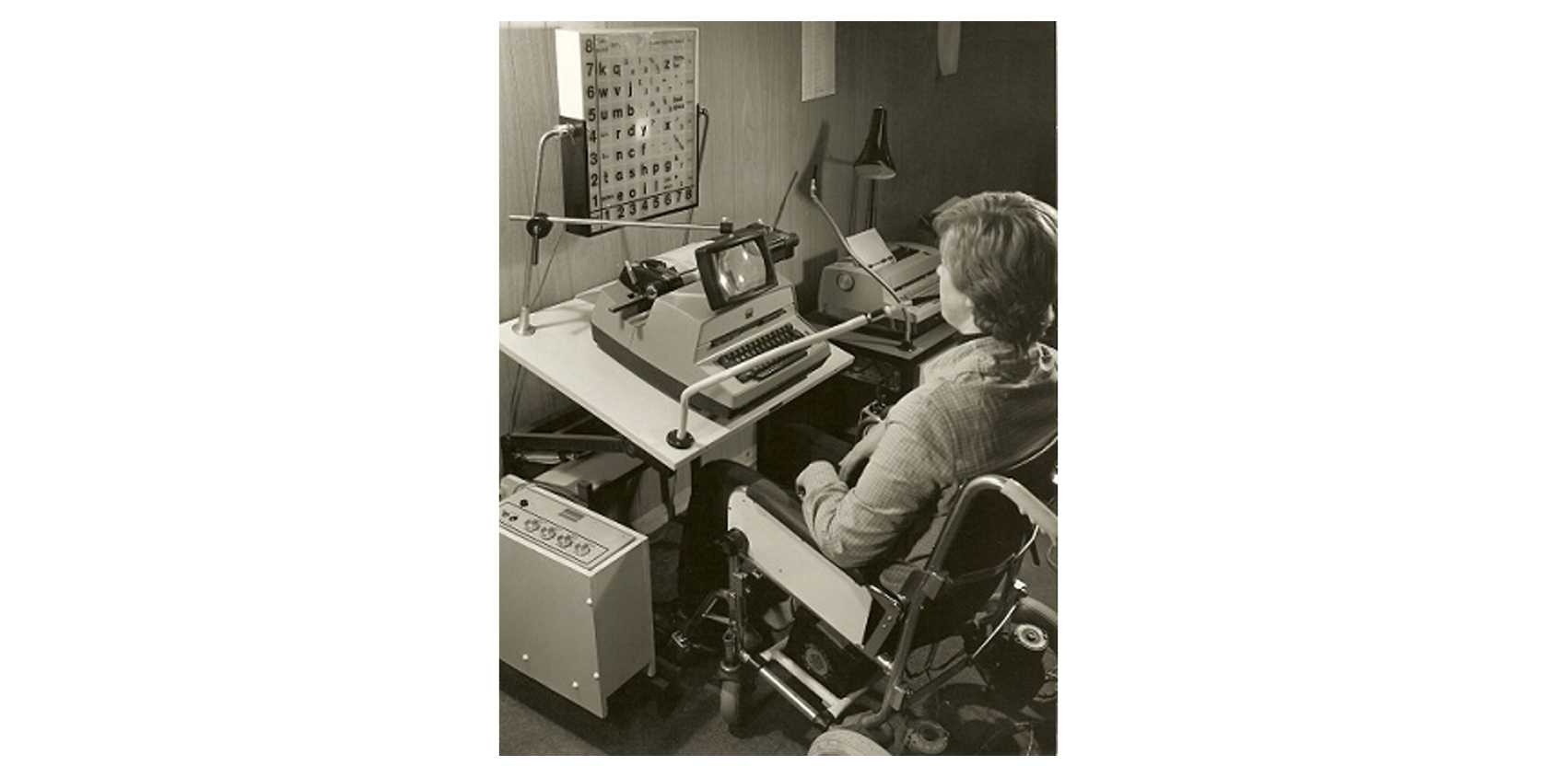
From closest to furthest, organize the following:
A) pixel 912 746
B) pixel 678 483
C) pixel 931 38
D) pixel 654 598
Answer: pixel 912 746
pixel 931 38
pixel 654 598
pixel 678 483

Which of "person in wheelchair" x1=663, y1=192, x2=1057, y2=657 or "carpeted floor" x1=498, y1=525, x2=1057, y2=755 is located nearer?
"person in wheelchair" x1=663, y1=192, x2=1057, y2=657

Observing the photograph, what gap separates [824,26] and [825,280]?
0.74m

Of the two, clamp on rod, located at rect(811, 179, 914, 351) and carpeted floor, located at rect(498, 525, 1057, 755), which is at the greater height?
clamp on rod, located at rect(811, 179, 914, 351)

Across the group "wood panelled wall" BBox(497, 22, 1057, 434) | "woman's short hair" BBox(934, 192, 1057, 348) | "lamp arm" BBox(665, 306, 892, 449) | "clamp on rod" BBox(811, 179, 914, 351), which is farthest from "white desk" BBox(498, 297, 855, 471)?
"woman's short hair" BBox(934, 192, 1057, 348)

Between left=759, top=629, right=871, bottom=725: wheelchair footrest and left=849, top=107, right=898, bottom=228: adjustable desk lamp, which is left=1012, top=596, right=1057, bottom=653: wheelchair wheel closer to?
left=759, top=629, right=871, bottom=725: wheelchair footrest

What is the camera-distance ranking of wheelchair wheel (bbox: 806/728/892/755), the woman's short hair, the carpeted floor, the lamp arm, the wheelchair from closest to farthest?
the woman's short hair, the wheelchair, wheelchair wheel (bbox: 806/728/892/755), the lamp arm, the carpeted floor

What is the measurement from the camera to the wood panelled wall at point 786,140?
94.0 inches

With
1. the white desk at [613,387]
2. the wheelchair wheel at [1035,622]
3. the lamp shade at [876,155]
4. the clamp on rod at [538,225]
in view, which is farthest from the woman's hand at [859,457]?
the lamp shade at [876,155]

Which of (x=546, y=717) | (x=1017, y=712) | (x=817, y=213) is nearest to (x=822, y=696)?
(x=1017, y=712)

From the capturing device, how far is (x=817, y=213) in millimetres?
3256

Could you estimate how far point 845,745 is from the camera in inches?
76.1

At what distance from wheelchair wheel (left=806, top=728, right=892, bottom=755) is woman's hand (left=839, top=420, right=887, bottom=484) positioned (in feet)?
1.58

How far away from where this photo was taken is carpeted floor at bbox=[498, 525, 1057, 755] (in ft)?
7.53

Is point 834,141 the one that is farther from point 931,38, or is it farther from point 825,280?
point 931,38
